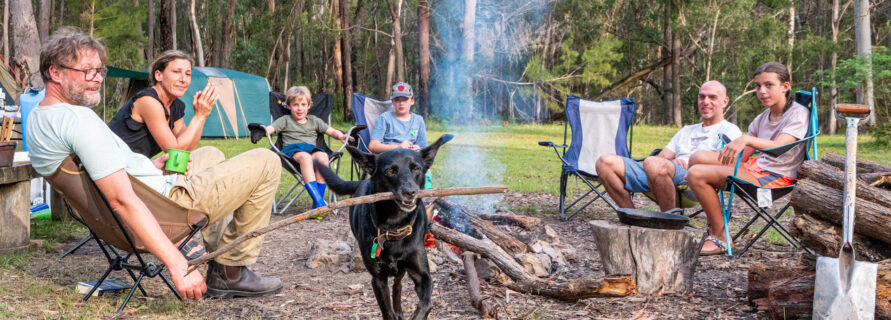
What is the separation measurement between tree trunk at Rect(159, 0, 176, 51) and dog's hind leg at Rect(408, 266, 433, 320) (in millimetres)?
15481

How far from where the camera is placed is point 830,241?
279cm

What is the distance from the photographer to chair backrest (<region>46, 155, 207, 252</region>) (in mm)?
2264

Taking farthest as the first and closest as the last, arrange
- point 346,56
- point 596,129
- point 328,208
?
point 346,56 < point 596,129 < point 328,208

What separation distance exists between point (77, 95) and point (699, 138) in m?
3.84

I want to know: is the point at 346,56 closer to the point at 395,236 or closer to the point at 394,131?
the point at 394,131

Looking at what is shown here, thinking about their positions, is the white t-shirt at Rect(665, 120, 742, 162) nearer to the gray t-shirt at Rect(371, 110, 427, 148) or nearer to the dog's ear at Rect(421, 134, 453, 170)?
the gray t-shirt at Rect(371, 110, 427, 148)

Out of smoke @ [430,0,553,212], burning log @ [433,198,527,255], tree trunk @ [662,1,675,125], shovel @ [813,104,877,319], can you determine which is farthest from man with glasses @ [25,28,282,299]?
tree trunk @ [662,1,675,125]

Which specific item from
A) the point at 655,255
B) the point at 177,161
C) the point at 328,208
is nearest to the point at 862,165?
the point at 655,255

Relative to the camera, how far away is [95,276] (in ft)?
10.9

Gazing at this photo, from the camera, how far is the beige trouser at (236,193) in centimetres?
254

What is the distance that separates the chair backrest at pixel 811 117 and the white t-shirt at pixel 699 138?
1.56 ft

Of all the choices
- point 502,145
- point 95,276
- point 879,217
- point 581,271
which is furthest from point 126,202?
point 502,145

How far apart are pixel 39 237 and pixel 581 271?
346 cm

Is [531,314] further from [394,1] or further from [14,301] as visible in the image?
[394,1]
